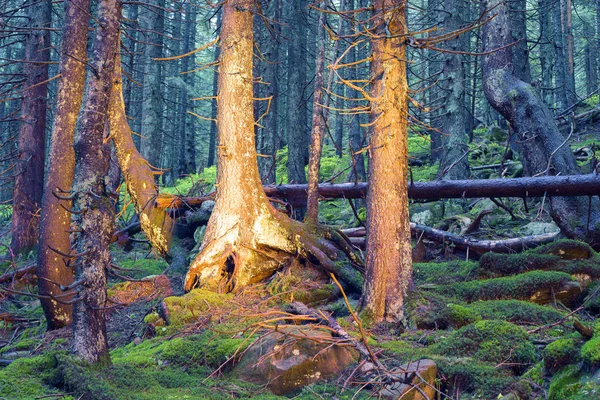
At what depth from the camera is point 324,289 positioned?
8469 mm

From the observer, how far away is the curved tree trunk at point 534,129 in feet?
30.9

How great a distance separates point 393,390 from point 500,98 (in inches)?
315

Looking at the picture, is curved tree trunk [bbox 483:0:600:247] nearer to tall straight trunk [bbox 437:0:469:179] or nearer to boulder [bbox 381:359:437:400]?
tall straight trunk [bbox 437:0:469:179]

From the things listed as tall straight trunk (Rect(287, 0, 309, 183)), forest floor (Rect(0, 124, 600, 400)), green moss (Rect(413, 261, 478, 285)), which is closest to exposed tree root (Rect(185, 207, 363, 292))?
forest floor (Rect(0, 124, 600, 400))

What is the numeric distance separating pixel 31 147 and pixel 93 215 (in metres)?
9.80

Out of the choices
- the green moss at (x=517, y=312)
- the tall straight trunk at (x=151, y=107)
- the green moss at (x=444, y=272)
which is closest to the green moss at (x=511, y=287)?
the green moss at (x=517, y=312)

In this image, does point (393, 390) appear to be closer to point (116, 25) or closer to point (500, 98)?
point (116, 25)

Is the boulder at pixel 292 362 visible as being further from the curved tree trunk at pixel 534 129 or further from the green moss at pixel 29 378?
the curved tree trunk at pixel 534 129

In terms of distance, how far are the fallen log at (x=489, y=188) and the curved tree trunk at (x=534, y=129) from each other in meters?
0.42

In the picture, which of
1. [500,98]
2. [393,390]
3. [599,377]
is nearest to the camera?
[599,377]

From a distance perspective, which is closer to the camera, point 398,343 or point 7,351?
point 398,343

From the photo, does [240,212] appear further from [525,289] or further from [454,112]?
[454,112]

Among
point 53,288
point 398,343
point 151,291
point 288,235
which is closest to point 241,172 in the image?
point 288,235

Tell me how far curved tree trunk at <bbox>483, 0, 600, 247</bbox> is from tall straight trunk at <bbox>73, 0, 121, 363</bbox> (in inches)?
300
